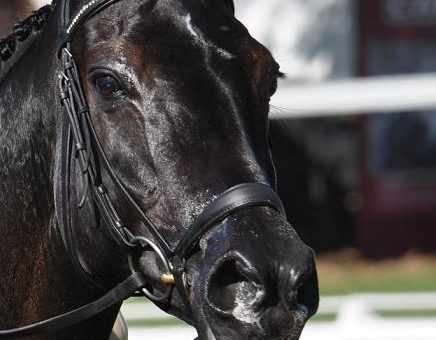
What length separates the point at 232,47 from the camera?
117 inches

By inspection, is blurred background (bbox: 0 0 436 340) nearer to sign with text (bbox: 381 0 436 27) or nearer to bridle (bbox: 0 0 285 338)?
sign with text (bbox: 381 0 436 27)

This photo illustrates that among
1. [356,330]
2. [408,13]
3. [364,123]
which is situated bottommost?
[364,123]

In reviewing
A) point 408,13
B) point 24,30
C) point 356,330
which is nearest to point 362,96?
point 408,13

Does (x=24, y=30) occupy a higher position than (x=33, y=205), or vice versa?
(x=24, y=30)

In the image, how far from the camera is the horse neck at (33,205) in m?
3.22

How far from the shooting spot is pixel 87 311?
10.2 feet

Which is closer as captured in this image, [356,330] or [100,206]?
[100,206]

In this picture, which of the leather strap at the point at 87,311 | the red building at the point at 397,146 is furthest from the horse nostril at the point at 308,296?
the red building at the point at 397,146

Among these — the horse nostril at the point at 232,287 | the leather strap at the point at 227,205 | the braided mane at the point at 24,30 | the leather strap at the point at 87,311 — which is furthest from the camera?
the braided mane at the point at 24,30

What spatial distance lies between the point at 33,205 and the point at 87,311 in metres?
0.36

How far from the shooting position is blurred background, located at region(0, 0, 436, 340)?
13703 millimetres

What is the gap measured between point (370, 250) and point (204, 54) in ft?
40.3

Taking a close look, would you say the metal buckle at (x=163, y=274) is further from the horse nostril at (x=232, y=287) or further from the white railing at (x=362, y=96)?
the white railing at (x=362, y=96)

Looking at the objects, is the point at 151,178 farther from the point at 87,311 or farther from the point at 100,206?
the point at 87,311
